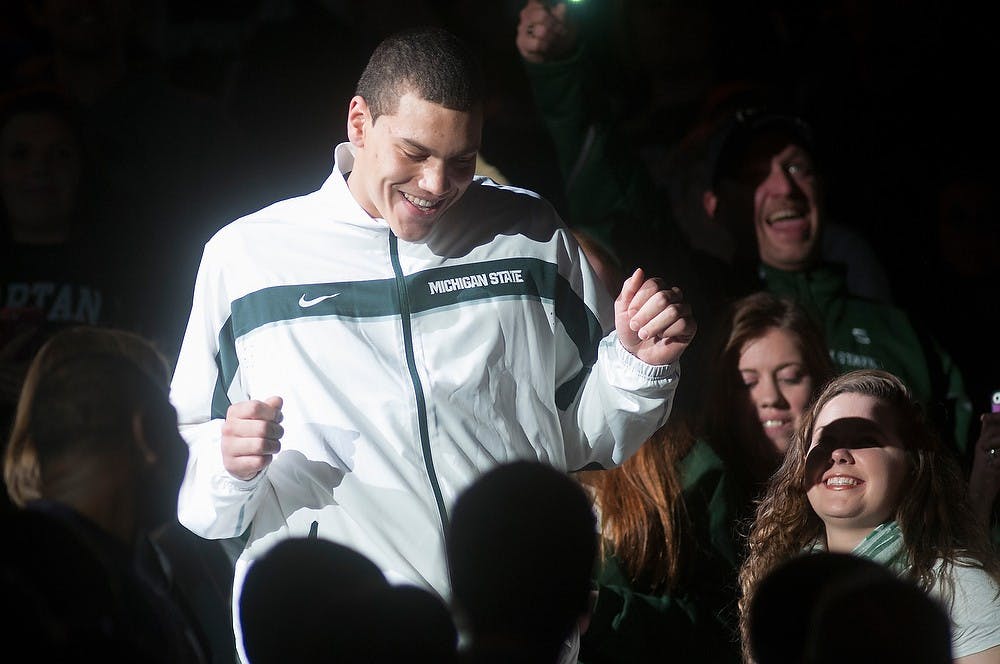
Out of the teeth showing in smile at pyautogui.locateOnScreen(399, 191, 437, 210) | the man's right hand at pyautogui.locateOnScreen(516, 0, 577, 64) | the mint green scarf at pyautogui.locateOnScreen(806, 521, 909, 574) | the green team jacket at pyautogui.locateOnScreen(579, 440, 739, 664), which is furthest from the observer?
the man's right hand at pyautogui.locateOnScreen(516, 0, 577, 64)

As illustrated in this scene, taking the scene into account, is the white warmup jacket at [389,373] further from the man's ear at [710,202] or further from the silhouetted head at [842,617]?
the man's ear at [710,202]

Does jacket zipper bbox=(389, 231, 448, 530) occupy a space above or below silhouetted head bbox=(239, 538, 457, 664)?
above

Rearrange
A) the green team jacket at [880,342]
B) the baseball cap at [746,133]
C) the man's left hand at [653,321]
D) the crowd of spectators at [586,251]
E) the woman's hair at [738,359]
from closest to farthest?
the crowd of spectators at [586,251] < the man's left hand at [653,321] < the woman's hair at [738,359] < the green team jacket at [880,342] < the baseball cap at [746,133]

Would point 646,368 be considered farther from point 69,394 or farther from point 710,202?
point 710,202

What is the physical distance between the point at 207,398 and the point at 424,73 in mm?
781

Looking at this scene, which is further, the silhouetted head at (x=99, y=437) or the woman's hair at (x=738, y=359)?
the woman's hair at (x=738, y=359)

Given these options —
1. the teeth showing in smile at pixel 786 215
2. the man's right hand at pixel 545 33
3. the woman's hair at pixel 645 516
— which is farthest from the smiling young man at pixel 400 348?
the teeth showing in smile at pixel 786 215

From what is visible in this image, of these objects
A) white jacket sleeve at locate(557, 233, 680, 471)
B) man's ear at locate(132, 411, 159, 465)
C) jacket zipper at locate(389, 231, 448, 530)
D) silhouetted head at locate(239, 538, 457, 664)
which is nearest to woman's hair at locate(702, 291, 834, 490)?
white jacket sleeve at locate(557, 233, 680, 471)

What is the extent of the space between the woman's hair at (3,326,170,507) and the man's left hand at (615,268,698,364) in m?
0.89

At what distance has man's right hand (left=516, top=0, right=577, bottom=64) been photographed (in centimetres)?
324

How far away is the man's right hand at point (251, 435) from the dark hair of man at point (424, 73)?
2.13 feet

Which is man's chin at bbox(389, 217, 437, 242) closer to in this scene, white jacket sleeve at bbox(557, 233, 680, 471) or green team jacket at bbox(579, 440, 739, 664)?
white jacket sleeve at bbox(557, 233, 680, 471)

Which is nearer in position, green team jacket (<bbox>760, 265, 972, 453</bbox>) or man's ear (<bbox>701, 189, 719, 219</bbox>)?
green team jacket (<bbox>760, 265, 972, 453</bbox>)

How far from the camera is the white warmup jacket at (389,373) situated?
2404mm
